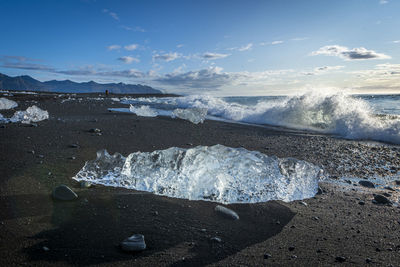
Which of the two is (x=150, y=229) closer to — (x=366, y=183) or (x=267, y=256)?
(x=267, y=256)

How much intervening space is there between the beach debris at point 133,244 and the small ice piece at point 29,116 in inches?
220

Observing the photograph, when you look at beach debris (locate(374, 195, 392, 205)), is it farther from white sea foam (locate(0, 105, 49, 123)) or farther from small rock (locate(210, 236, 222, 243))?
white sea foam (locate(0, 105, 49, 123))

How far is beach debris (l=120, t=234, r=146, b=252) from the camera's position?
148cm

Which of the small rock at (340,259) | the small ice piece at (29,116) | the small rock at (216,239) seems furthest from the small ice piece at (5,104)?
the small rock at (340,259)

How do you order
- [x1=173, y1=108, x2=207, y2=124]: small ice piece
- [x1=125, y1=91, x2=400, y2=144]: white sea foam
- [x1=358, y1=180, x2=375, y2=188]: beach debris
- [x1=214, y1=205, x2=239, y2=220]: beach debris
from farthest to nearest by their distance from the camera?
[x1=173, y1=108, x2=207, y2=124]: small ice piece
[x1=125, y1=91, x2=400, y2=144]: white sea foam
[x1=358, y1=180, x2=375, y2=188]: beach debris
[x1=214, y1=205, x2=239, y2=220]: beach debris

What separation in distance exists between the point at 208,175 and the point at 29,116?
5739mm

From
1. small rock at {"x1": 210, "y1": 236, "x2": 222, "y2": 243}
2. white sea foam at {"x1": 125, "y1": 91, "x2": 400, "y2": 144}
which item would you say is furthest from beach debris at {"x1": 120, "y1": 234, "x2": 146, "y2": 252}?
white sea foam at {"x1": 125, "y1": 91, "x2": 400, "y2": 144}

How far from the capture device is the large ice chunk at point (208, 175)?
7.90ft

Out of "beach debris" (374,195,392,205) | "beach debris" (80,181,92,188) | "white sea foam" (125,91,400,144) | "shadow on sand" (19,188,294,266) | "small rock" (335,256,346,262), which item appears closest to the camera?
"shadow on sand" (19,188,294,266)

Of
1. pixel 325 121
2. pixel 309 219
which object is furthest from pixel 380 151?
pixel 309 219

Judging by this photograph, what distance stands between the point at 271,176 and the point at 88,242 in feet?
6.28

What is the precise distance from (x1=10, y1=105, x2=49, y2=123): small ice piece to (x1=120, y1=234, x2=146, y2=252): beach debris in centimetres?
560

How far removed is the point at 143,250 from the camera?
1.51 metres

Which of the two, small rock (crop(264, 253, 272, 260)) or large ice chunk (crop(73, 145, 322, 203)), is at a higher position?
large ice chunk (crop(73, 145, 322, 203))
